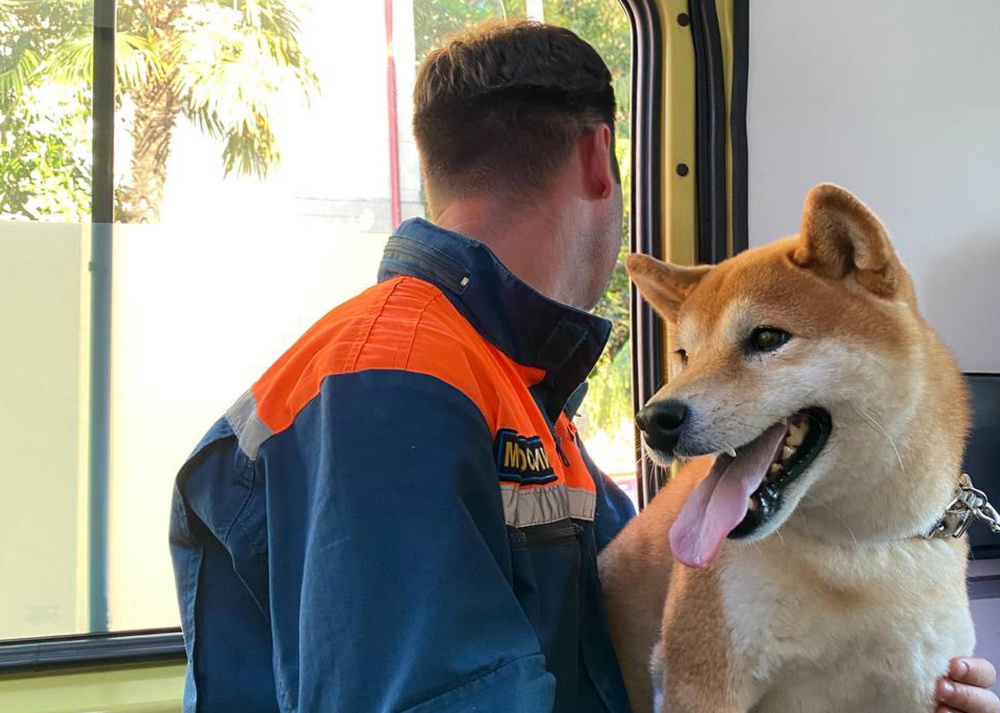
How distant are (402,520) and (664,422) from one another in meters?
0.40

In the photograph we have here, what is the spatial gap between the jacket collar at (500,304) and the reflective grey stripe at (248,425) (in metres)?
0.26

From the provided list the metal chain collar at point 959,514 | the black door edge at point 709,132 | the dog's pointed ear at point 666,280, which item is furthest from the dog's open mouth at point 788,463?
the black door edge at point 709,132

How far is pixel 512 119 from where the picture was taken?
1.26m

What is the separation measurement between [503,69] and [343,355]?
0.56 m

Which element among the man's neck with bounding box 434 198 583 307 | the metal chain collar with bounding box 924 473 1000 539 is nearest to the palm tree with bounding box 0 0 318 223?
the man's neck with bounding box 434 198 583 307

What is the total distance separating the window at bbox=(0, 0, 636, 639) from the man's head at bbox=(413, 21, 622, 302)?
645 mm

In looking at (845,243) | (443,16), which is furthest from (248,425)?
(443,16)

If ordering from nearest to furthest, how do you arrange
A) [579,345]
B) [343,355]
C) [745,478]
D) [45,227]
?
[343,355], [745,478], [579,345], [45,227]

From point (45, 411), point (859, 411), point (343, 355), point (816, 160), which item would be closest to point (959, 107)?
point (816, 160)

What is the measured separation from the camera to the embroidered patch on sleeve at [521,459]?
3.20 feet

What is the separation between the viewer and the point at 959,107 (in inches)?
91.6

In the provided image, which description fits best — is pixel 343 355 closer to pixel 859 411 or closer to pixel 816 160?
pixel 859 411

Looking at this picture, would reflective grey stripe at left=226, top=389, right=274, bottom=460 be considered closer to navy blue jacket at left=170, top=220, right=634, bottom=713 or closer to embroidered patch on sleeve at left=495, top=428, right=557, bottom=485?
navy blue jacket at left=170, top=220, right=634, bottom=713

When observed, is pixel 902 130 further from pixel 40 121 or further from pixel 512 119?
pixel 40 121
